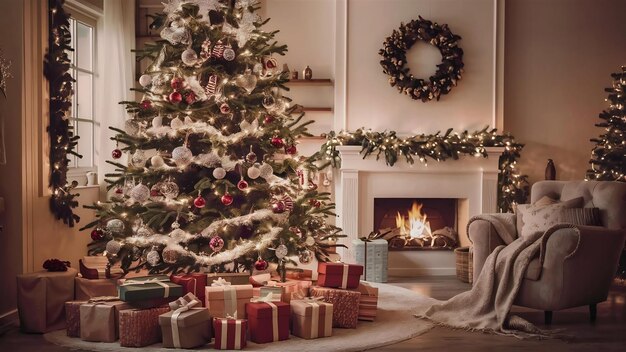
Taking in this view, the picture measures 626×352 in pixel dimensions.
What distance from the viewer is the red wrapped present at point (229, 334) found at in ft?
13.5

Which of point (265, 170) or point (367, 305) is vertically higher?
point (265, 170)

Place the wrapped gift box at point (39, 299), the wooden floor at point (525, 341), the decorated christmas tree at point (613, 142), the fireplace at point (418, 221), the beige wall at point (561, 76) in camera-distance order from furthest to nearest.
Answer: the beige wall at point (561, 76) → the fireplace at point (418, 221) → the decorated christmas tree at point (613, 142) → the wrapped gift box at point (39, 299) → the wooden floor at point (525, 341)

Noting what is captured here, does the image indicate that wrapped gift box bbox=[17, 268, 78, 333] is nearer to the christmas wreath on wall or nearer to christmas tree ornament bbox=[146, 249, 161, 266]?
christmas tree ornament bbox=[146, 249, 161, 266]

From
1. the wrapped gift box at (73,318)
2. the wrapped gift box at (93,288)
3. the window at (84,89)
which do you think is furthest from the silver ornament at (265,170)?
the window at (84,89)

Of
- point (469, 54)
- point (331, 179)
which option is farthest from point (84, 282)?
point (469, 54)

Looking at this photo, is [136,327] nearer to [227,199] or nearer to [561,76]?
[227,199]

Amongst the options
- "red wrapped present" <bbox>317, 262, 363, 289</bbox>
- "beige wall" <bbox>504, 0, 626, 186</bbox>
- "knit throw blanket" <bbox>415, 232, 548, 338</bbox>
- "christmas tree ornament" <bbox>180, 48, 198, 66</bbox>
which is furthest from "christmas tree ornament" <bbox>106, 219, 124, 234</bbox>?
"beige wall" <bbox>504, 0, 626, 186</bbox>

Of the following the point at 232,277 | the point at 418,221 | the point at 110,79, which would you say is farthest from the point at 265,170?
the point at 418,221

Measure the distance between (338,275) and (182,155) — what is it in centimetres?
126

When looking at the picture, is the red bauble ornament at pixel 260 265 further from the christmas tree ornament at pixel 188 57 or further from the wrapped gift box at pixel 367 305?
the christmas tree ornament at pixel 188 57

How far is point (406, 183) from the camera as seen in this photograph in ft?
23.0

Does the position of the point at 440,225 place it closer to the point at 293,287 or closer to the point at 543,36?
the point at 543,36

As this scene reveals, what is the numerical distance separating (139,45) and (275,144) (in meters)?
2.94

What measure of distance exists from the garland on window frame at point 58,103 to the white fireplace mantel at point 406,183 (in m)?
2.58
